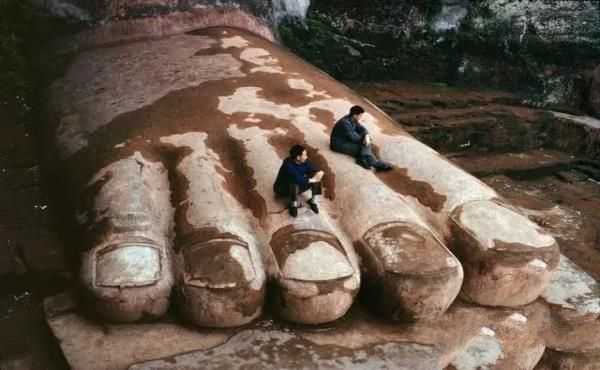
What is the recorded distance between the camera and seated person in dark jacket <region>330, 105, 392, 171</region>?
300 cm

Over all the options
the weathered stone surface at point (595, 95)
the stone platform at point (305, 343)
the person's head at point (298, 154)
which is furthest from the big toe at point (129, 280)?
the weathered stone surface at point (595, 95)

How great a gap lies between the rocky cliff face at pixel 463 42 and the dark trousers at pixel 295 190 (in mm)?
3167

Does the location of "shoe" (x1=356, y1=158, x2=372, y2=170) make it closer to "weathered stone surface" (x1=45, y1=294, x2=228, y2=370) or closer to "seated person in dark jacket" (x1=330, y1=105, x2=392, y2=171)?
"seated person in dark jacket" (x1=330, y1=105, x2=392, y2=171)

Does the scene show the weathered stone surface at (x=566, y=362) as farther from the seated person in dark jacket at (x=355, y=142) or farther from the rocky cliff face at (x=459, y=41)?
the rocky cliff face at (x=459, y=41)

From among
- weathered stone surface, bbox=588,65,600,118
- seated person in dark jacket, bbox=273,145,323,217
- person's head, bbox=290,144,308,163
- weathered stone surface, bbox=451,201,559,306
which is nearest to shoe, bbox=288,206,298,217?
seated person in dark jacket, bbox=273,145,323,217

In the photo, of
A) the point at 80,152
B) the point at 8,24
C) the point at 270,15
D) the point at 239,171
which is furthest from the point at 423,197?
the point at 8,24

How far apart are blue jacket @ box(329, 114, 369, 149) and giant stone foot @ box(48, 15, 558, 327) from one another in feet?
0.25

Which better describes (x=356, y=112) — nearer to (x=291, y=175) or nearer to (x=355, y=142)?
(x=355, y=142)

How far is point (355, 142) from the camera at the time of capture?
303 cm

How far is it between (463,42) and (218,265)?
178 inches

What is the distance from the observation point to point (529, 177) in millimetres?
4547

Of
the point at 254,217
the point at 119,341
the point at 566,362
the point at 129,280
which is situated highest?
the point at 254,217

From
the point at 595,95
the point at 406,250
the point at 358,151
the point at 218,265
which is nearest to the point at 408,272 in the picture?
the point at 406,250

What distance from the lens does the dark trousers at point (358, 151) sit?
118 inches
